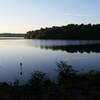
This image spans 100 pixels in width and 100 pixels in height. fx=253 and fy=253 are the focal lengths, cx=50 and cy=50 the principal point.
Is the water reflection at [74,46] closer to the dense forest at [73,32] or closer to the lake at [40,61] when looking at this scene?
the lake at [40,61]

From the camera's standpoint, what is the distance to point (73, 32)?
149750 mm

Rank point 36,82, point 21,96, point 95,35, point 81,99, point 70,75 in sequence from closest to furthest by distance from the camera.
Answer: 1. point 81,99
2. point 21,96
3. point 36,82
4. point 70,75
5. point 95,35

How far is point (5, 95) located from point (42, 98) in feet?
6.00

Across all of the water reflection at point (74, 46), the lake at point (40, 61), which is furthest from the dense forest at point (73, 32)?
the lake at point (40, 61)

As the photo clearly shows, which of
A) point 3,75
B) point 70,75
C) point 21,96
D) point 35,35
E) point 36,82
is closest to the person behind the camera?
point 21,96

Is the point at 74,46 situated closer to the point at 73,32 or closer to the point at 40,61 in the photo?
the point at 40,61

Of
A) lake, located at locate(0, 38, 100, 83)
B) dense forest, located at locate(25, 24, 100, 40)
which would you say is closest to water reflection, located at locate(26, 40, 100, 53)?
lake, located at locate(0, 38, 100, 83)

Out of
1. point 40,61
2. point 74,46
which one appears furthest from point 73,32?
point 40,61

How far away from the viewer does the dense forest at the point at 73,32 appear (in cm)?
14312

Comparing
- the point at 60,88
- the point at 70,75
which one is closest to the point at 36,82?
the point at 60,88

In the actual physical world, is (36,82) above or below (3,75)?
above

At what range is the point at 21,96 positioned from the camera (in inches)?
454

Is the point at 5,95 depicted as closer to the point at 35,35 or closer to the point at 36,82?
the point at 36,82

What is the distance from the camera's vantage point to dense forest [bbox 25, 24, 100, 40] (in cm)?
14312
